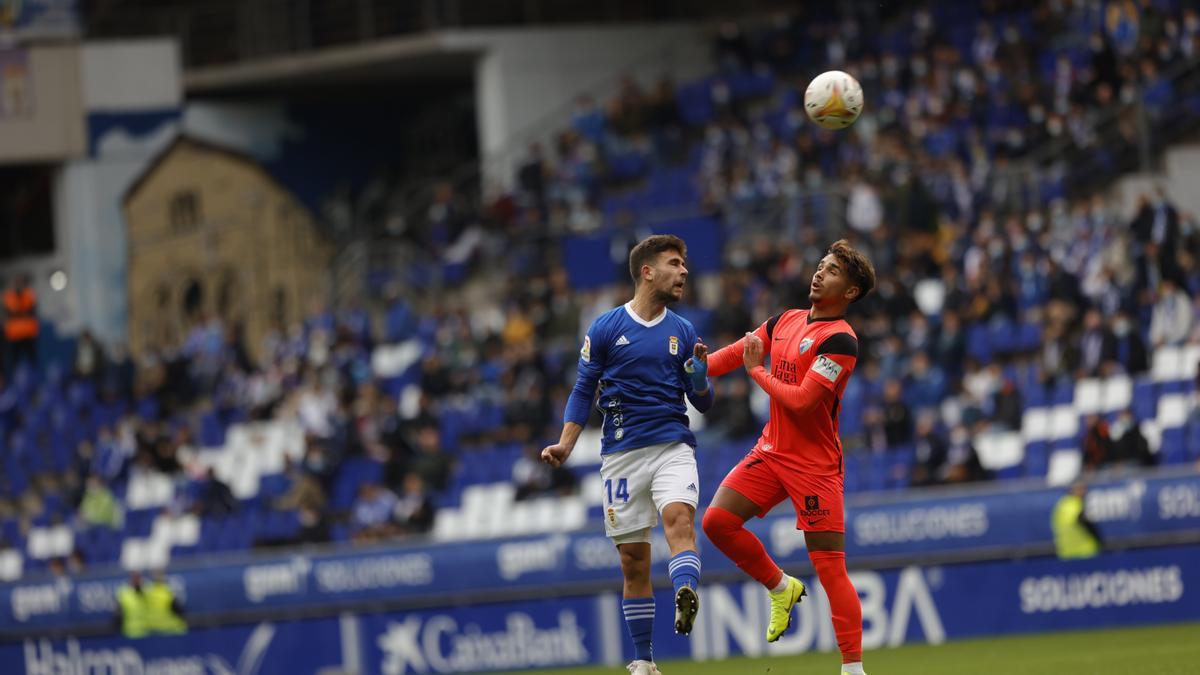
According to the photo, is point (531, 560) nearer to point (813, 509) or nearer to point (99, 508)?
point (813, 509)

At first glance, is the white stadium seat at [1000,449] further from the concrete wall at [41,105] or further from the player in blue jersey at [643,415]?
the concrete wall at [41,105]

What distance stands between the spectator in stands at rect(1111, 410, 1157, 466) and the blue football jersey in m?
9.85

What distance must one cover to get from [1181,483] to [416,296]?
52.5 feet

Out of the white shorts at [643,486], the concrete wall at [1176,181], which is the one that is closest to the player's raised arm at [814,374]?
the white shorts at [643,486]

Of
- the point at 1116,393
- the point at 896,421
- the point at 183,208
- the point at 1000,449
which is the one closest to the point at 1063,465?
the point at 1000,449

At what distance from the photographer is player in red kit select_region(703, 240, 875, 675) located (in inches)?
388

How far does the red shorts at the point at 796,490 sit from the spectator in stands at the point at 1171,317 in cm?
1138

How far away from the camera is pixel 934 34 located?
2814 cm

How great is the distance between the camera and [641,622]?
33.4ft

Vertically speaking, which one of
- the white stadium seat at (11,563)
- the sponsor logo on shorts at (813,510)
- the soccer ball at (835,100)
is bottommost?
the white stadium seat at (11,563)

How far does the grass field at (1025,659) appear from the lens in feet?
40.0

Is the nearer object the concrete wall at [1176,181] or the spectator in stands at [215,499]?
the concrete wall at [1176,181]

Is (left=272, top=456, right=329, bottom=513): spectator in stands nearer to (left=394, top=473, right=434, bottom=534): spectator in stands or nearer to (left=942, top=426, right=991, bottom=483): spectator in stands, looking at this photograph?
(left=394, top=473, right=434, bottom=534): spectator in stands

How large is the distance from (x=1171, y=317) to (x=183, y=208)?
21.8 metres
